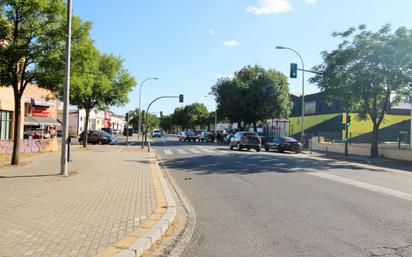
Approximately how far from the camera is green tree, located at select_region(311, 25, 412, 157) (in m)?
28.3

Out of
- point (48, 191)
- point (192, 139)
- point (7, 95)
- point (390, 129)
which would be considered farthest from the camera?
point (192, 139)

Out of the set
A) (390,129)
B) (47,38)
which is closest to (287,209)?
(47,38)

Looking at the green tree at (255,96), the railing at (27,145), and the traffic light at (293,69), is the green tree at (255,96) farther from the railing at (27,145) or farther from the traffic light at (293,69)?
the railing at (27,145)

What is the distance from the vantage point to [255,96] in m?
59.8

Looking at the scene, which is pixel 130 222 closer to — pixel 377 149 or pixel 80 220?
pixel 80 220

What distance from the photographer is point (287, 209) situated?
9.52m

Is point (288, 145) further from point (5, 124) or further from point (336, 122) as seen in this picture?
point (336, 122)

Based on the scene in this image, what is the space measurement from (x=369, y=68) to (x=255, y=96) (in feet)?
101

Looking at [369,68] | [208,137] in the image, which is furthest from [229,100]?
[369,68]

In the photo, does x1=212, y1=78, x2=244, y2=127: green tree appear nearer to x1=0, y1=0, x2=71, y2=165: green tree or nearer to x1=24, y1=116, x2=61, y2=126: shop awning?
x1=24, y1=116, x2=61, y2=126: shop awning

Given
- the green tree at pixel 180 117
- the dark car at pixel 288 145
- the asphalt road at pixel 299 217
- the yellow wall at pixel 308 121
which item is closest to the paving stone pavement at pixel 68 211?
the asphalt road at pixel 299 217

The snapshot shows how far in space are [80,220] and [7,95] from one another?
2404cm

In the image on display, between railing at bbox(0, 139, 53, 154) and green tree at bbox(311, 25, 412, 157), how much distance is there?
1923cm

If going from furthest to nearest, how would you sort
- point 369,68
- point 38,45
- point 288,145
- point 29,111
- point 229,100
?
point 229,100 < point 29,111 < point 288,145 < point 369,68 < point 38,45
